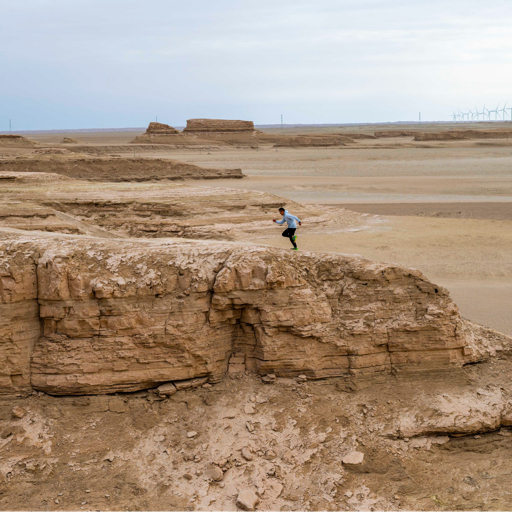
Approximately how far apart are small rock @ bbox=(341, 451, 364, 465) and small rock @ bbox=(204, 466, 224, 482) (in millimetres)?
1435

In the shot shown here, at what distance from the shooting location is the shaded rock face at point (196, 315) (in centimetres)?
707

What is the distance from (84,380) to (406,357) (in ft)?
13.7

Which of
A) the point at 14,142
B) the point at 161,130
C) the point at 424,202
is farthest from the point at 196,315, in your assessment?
the point at 161,130

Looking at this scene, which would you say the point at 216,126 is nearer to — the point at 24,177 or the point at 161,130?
the point at 161,130

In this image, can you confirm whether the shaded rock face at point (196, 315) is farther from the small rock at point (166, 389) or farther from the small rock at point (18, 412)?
the small rock at point (18, 412)

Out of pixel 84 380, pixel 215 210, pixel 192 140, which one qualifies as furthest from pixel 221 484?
pixel 192 140

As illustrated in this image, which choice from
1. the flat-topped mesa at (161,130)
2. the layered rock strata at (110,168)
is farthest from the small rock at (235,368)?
the flat-topped mesa at (161,130)

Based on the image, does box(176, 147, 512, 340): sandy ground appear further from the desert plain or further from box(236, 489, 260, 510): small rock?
box(236, 489, 260, 510): small rock

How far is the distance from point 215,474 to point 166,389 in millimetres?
1300

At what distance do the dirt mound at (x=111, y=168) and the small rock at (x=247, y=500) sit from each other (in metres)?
26.6

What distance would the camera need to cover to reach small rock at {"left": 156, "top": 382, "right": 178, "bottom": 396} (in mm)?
7332

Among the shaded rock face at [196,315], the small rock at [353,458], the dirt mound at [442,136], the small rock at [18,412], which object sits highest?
the dirt mound at [442,136]

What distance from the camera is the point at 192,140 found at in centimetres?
7244

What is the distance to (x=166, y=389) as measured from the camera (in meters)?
7.34
